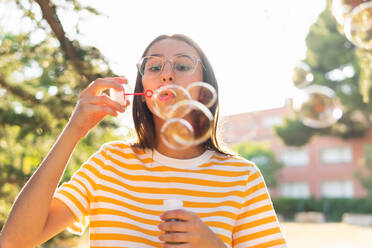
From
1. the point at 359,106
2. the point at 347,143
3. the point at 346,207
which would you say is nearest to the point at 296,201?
the point at 346,207

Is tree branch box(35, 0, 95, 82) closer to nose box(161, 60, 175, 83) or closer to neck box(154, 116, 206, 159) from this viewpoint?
neck box(154, 116, 206, 159)

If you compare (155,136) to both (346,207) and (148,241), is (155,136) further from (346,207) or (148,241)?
(346,207)

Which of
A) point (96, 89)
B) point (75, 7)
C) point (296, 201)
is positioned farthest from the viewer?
point (296, 201)

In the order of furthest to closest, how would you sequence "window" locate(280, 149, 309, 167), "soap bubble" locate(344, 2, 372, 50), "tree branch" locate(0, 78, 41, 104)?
"window" locate(280, 149, 309, 167) → "soap bubble" locate(344, 2, 372, 50) → "tree branch" locate(0, 78, 41, 104)

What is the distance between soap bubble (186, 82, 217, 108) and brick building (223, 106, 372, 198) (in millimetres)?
22474

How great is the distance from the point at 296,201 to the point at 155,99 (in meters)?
23.9

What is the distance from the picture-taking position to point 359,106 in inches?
695

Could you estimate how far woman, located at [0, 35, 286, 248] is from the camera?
124 centimetres

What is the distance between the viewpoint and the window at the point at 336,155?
24922 millimetres

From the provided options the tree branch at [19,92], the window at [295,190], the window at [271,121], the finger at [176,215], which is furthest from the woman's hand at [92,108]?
the window at [295,190]

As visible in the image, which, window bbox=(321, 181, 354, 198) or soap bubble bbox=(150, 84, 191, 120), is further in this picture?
window bbox=(321, 181, 354, 198)

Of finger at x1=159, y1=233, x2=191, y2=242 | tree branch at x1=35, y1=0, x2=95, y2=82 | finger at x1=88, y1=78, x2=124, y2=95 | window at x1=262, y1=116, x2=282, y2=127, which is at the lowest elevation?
finger at x1=159, y1=233, x2=191, y2=242

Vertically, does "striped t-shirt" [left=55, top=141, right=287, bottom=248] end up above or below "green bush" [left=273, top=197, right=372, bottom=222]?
above

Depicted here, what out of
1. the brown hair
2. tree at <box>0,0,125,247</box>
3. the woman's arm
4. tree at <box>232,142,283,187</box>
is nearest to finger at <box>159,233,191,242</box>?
the woman's arm
